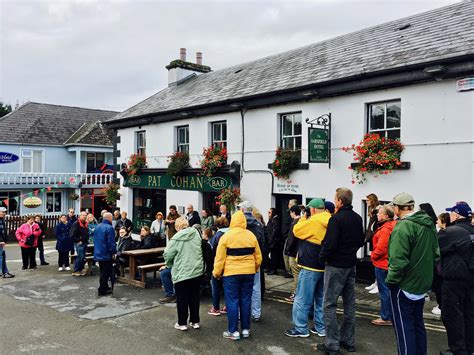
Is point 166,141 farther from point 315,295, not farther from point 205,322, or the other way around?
point 315,295

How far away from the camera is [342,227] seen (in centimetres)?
527

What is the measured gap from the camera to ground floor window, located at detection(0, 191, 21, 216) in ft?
88.3

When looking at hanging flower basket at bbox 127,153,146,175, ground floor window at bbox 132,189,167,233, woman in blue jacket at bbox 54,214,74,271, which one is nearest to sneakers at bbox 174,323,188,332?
woman in blue jacket at bbox 54,214,74,271

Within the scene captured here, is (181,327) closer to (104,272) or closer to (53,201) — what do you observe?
(104,272)

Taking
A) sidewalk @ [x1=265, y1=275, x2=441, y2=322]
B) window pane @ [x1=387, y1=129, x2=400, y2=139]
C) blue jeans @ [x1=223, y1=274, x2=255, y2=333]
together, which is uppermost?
window pane @ [x1=387, y1=129, x2=400, y2=139]

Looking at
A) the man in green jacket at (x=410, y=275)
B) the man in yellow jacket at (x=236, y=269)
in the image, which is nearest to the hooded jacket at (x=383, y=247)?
the man in green jacket at (x=410, y=275)

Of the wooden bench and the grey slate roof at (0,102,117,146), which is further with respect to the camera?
the grey slate roof at (0,102,117,146)

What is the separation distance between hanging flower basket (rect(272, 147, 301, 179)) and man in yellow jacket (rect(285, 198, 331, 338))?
526 centimetres

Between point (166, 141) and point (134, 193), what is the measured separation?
3.31m

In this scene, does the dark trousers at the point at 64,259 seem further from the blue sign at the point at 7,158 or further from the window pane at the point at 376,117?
the blue sign at the point at 7,158

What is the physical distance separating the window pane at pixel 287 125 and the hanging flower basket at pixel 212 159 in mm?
2301

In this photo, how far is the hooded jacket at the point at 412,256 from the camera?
14.7ft

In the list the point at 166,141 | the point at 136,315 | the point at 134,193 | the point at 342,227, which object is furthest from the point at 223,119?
the point at 342,227

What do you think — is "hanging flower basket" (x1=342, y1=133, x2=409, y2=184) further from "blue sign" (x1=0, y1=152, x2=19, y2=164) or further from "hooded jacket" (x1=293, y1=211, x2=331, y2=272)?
"blue sign" (x1=0, y1=152, x2=19, y2=164)
